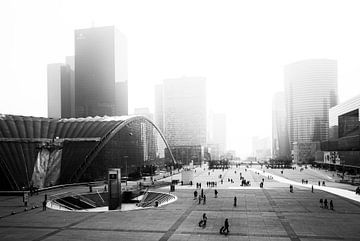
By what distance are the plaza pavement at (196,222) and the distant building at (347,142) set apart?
58.9 meters

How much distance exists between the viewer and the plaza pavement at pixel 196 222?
87.5 feet

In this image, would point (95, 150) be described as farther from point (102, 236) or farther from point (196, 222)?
point (102, 236)

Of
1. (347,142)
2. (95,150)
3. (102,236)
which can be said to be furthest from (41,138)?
(347,142)

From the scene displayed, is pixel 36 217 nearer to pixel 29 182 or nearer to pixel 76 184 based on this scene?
pixel 29 182

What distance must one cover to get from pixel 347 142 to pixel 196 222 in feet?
285

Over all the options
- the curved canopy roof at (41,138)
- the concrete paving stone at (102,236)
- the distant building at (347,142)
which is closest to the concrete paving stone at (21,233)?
the concrete paving stone at (102,236)

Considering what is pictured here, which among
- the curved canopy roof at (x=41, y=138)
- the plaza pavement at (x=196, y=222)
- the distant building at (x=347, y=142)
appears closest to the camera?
the plaza pavement at (x=196, y=222)

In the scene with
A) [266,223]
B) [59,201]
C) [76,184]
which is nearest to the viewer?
[266,223]

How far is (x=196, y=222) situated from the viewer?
3133 cm

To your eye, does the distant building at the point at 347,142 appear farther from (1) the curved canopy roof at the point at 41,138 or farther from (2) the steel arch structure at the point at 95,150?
(2) the steel arch structure at the point at 95,150

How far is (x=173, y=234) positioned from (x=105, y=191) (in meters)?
Answer: 31.0

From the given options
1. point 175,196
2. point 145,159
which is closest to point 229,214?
point 175,196

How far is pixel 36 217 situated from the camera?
3481cm

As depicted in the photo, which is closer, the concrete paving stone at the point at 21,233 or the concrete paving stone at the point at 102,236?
the concrete paving stone at the point at 102,236
